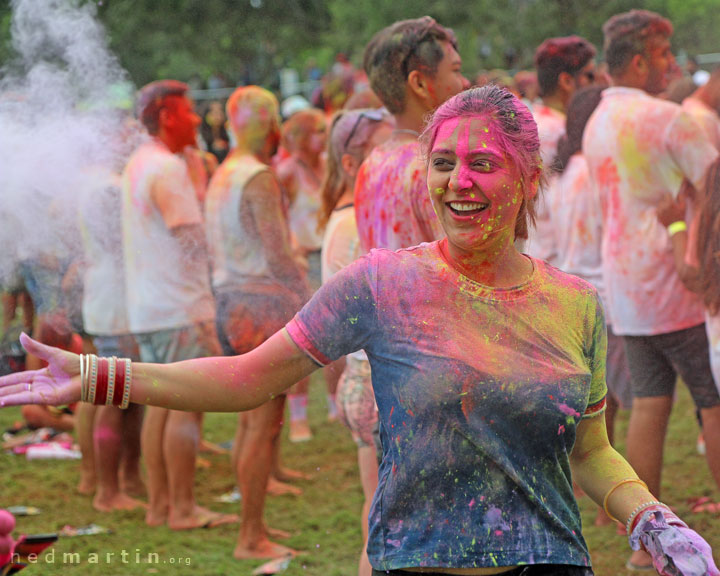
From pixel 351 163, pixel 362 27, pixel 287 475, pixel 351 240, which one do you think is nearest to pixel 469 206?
pixel 351 240

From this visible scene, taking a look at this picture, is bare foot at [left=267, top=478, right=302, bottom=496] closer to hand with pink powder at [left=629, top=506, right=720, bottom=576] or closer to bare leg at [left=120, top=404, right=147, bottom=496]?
bare leg at [left=120, top=404, right=147, bottom=496]

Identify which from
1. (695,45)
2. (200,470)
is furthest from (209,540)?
(695,45)

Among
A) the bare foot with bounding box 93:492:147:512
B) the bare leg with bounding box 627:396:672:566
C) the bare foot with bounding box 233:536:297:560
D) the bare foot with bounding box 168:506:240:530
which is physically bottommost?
the bare foot with bounding box 93:492:147:512

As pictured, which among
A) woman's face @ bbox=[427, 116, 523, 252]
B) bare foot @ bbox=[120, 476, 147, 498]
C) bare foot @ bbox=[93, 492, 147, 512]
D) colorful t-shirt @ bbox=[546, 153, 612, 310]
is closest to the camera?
woman's face @ bbox=[427, 116, 523, 252]

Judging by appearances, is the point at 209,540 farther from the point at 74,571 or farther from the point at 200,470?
the point at 200,470

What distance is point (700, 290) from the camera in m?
4.15

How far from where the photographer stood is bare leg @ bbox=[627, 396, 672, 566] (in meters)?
4.41

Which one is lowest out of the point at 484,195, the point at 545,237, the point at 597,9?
the point at 545,237

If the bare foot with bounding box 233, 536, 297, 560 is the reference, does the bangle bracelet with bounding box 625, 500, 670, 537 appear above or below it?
above

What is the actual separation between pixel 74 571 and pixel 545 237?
10.7ft

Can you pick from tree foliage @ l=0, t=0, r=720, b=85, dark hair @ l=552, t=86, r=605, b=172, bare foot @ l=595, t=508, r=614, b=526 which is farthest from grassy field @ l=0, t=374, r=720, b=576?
tree foliage @ l=0, t=0, r=720, b=85

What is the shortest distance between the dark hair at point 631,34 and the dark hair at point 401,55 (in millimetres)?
1383

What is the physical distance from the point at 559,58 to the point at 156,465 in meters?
3.34

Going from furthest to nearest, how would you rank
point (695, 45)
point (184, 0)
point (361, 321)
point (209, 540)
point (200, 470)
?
point (695, 45), point (184, 0), point (200, 470), point (209, 540), point (361, 321)
